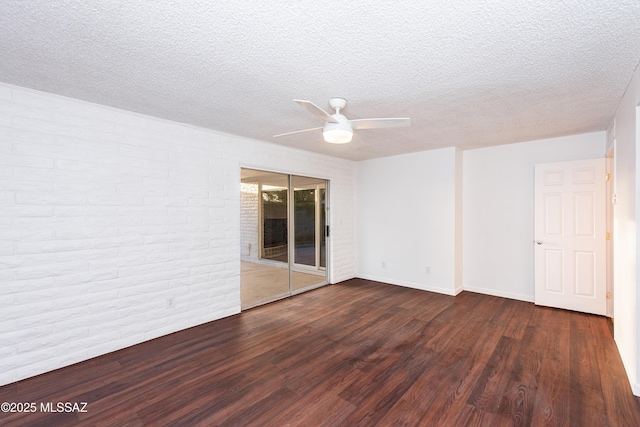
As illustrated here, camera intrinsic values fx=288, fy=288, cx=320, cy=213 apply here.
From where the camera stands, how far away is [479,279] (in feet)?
16.2

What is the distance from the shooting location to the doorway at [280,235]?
4324 mm

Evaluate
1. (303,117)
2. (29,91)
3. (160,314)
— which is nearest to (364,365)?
(160,314)

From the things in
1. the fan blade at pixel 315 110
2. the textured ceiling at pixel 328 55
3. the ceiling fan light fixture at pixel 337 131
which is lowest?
the ceiling fan light fixture at pixel 337 131

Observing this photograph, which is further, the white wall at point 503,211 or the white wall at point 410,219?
the white wall at point 410,219

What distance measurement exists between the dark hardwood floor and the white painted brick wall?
0.92 feet

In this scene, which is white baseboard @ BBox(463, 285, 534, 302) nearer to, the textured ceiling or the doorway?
the doorway

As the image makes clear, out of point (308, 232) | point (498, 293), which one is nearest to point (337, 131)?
point (308, 232)

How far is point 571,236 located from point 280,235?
4.23m

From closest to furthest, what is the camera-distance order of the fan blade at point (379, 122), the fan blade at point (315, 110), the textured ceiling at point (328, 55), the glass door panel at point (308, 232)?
the textured ceiling at point (328, 55) < the fan blade at point (315, 110) < the fan blade at point (379, 122) < the glass door panel at point (308, 232)

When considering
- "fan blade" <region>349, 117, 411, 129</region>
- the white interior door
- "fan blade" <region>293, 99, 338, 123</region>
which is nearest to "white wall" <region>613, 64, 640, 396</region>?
the white interior door

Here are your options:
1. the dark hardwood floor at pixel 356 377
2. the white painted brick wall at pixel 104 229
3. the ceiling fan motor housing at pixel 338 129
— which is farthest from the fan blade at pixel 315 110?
the dark hardwood floor at pixel 356 377

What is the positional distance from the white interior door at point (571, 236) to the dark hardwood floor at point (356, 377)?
379mm

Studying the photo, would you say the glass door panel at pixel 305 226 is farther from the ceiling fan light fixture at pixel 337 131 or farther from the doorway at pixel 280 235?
the ceiling fan light fixture at pixel 337 131

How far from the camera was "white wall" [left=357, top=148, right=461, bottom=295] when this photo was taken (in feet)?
16.0
